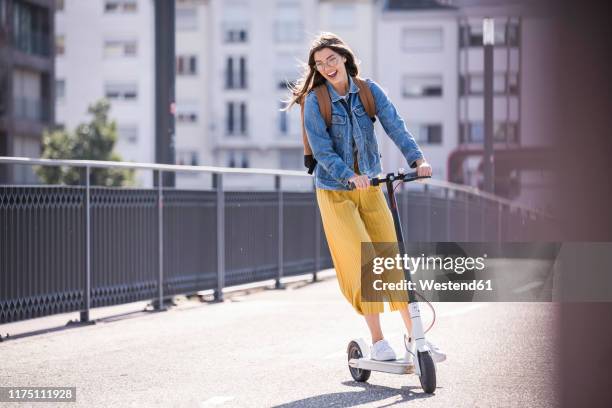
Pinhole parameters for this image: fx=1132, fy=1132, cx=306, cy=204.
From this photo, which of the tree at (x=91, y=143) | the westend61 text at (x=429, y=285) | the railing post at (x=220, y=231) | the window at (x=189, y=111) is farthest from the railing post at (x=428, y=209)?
the window at (x=189, y=111)

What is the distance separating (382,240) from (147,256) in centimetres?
446

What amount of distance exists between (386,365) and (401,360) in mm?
98

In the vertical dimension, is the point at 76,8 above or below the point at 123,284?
above

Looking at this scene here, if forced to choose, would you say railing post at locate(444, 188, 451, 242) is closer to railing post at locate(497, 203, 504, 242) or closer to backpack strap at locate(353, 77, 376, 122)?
railing post at locate(497, 203, 504, 242)

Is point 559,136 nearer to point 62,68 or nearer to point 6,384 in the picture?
point 6,384

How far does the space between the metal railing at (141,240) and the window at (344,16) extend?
5266 centimetres

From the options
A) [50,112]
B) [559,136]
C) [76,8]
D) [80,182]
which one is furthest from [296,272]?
[76,8]

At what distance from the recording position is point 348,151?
5297mm

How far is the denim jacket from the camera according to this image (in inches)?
206

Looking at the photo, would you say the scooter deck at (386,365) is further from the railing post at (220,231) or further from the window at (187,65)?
the window at (187,65)

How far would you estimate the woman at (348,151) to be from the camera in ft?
17.3

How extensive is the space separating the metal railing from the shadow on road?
106 centimetres

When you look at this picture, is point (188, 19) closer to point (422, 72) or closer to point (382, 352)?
point (422, 72)

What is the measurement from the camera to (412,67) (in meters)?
65.3
